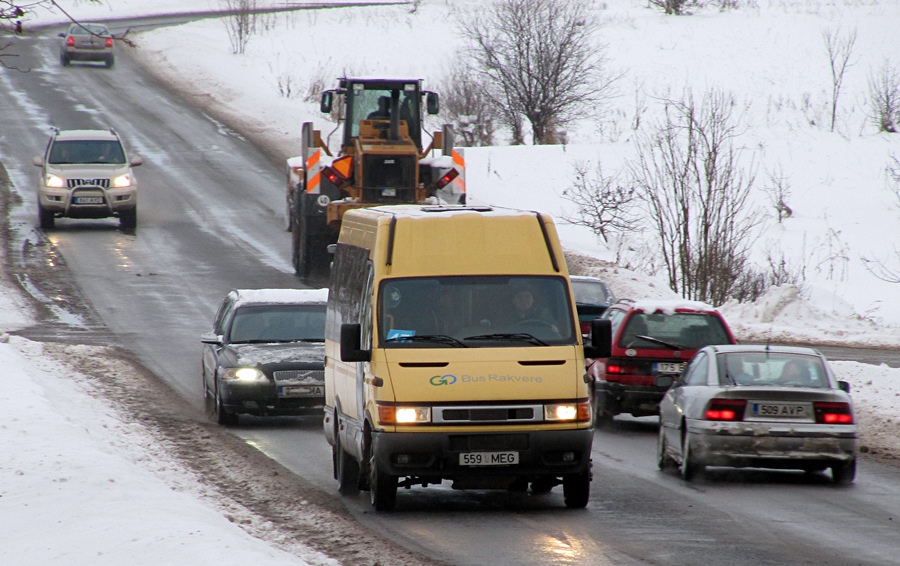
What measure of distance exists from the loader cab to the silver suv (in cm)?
763

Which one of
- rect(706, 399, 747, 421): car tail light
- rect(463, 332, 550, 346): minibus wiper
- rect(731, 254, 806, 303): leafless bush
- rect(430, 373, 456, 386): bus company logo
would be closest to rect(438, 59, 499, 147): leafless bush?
rect(731, 254, 806, 303): leafless bush

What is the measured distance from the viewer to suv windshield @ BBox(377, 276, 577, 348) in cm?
1053

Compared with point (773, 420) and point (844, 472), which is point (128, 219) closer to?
point (773, 420)

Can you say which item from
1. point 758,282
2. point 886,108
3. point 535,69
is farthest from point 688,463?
point 886,108

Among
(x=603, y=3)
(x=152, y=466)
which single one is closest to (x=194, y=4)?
(x=603, y=3)

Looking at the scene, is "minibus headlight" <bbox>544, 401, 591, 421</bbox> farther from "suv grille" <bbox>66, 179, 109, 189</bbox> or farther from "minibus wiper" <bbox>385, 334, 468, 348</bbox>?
"suv grille" <bbox>66, 179, 109, 189</bbox>

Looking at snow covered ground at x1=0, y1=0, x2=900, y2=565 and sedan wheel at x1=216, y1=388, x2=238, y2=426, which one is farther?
sedan wheel at x1=216, y1=388, x2=238, y2=426

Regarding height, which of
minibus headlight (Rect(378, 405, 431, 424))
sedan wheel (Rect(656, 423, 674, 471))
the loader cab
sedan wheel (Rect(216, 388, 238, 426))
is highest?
the loader cab

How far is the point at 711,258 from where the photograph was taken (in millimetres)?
29578

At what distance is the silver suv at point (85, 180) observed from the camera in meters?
30.7

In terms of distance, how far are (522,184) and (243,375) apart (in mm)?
24942

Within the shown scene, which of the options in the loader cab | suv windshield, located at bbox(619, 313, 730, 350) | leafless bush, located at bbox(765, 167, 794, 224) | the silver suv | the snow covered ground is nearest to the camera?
the snow covered ground

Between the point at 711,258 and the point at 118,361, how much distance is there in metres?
14.9

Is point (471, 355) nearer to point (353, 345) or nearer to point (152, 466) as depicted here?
point (353, 345)
